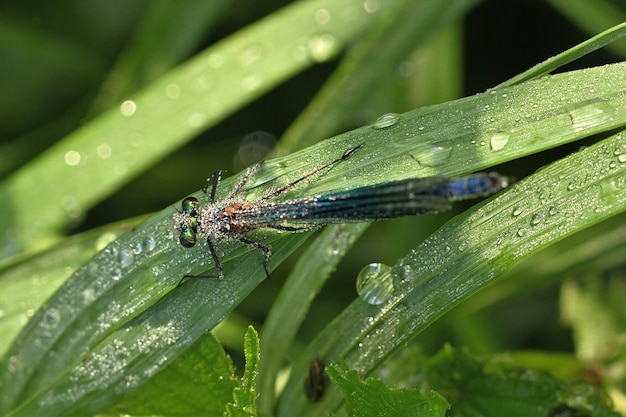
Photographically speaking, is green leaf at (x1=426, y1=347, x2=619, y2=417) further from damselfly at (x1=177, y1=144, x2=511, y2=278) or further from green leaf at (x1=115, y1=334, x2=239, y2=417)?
green leaf at (x1=115, y1=334, x2=239, y2=417)

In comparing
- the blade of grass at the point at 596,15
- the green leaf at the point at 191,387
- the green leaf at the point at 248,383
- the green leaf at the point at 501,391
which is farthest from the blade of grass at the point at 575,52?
the blade of grass at the point at 596,15

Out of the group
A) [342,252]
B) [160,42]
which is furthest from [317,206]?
[160,42]

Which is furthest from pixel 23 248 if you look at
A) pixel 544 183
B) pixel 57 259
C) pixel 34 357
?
pixel 544 183

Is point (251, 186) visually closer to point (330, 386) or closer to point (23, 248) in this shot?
point (330, 386)

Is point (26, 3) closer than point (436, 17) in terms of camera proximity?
No

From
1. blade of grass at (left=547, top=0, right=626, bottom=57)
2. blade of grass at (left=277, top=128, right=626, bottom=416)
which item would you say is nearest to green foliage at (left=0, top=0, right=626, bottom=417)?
blade of grass at (left=277, top=128, right=626, bottom=416)

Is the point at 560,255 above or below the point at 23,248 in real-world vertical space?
below
